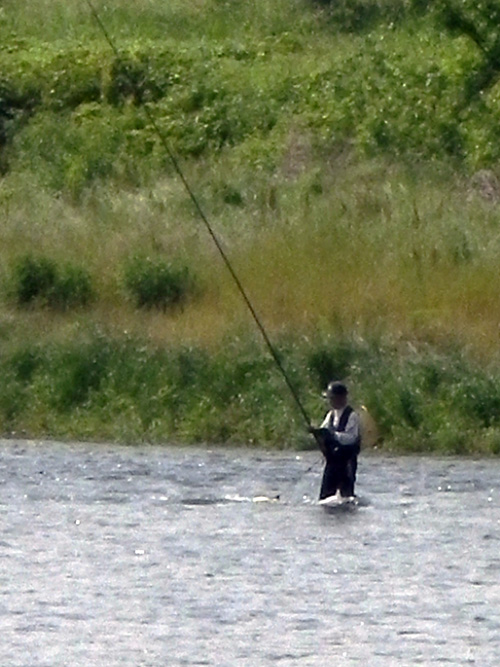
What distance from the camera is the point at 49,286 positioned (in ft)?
89.8

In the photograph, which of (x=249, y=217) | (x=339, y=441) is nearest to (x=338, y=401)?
(x=339, y=441)

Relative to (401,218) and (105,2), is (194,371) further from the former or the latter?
(105,2)

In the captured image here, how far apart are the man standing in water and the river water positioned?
278mm

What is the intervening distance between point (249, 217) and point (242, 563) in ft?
48.4

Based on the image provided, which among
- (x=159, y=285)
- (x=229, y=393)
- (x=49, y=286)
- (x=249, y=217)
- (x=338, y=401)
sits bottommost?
(x=229, y=393)

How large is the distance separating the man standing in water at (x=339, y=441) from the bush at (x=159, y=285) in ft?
30.3

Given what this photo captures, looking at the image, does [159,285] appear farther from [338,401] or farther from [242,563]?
[242,563]

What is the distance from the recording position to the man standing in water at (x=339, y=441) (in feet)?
56.3

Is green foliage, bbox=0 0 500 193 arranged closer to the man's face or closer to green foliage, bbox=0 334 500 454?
green foliage, bbox=0 334 500 454

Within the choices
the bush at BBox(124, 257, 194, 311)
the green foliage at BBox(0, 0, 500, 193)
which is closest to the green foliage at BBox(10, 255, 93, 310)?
the bush at BBox(124, 257, 194, 311)

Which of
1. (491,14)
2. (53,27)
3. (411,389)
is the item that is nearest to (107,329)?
(411,389)

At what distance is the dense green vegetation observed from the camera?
23.2 m

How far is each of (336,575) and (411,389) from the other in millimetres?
7684

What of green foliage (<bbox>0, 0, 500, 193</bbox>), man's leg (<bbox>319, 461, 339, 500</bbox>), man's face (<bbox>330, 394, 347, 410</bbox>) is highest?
green foliage (<bbox>0, 0, 500, 193</bbox>)
